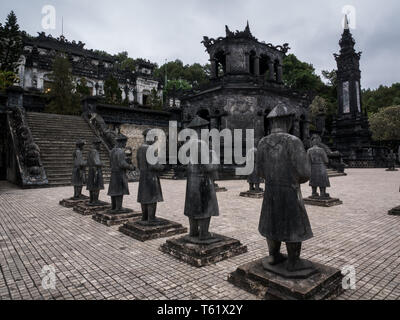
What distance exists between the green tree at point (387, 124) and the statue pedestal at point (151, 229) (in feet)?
137

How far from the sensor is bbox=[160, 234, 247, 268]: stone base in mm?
3977

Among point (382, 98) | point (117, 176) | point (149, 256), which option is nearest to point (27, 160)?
point (117, 176)

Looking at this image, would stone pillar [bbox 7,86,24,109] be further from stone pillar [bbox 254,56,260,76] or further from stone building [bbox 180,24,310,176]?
stone pillar [bbox 254,56,260,76]

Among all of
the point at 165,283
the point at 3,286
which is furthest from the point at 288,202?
the point at 3,286

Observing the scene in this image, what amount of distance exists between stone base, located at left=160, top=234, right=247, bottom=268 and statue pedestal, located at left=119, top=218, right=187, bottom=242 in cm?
77

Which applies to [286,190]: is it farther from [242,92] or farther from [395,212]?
[242,92]

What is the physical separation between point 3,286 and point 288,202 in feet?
11.8

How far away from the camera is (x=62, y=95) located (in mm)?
22438

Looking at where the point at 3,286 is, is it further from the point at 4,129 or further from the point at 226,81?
the point at 226,81

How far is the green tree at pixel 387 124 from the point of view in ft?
122

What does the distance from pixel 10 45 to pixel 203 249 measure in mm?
31735

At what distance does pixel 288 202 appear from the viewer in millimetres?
3117

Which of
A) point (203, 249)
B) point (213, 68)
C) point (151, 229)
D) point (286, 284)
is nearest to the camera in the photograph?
point (286, 284)

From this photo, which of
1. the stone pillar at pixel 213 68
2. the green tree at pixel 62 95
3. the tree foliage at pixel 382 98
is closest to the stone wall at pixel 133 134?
the green tree at pixel 62 95
